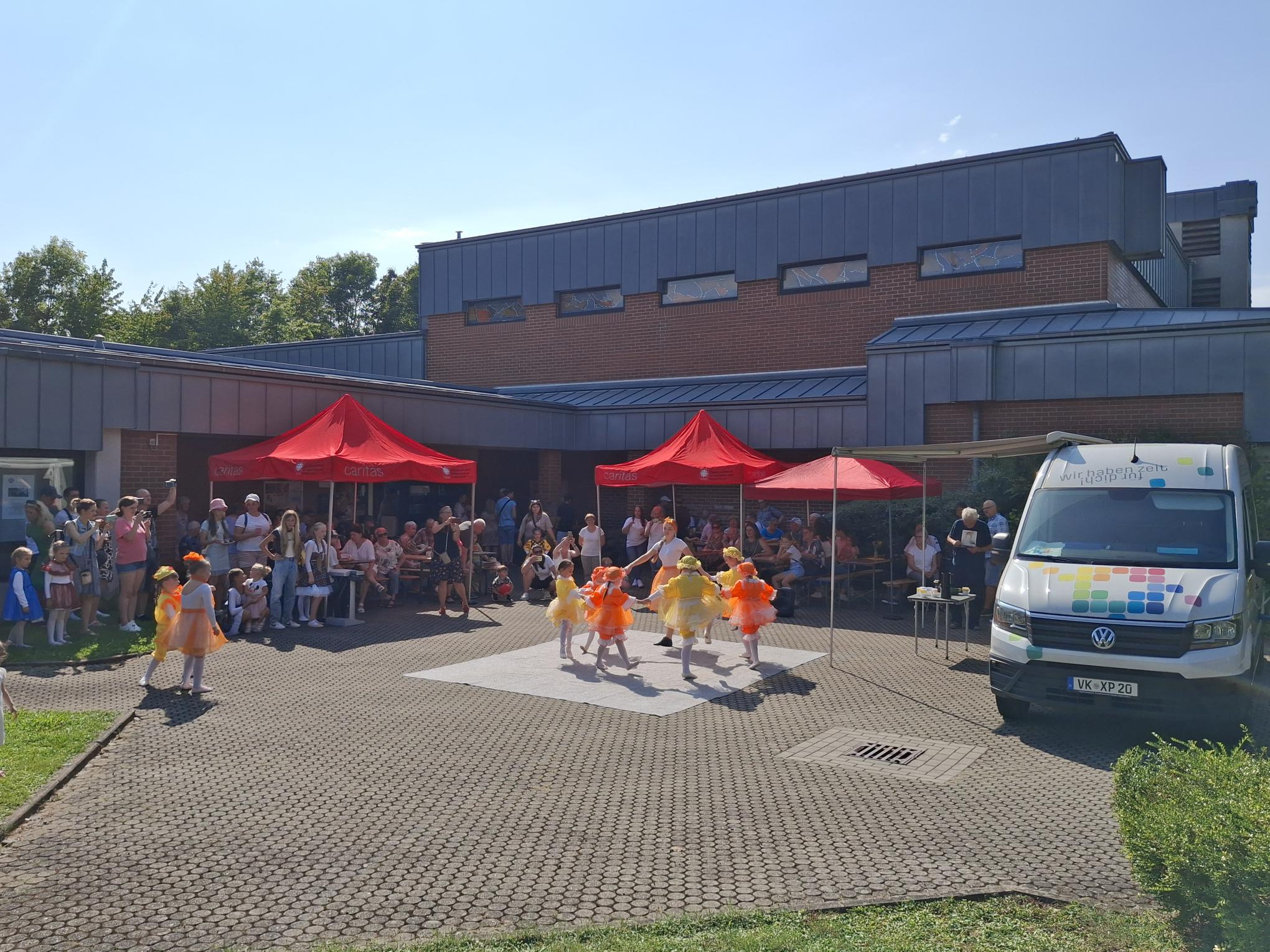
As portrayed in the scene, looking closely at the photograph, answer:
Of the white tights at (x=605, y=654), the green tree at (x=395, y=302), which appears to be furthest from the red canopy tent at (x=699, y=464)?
the green tree at (x=395, y=302)

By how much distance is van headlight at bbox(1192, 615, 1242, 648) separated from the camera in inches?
299

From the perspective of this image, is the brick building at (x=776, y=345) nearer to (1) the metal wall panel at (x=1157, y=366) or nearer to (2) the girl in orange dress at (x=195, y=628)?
(1) the metal wall panel at (x=1157, y=366)

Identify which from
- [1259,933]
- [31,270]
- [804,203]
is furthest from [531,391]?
[31,270]

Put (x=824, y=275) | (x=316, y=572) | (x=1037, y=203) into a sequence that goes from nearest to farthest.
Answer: (x=316, y=572) < (x=1037, y=203) < (x=824, y=275)

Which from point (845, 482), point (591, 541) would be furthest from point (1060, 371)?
point (591, 541)

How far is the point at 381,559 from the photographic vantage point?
50.4 feet

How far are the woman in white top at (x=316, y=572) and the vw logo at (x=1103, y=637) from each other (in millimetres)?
9887

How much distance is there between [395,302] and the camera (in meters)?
63.5

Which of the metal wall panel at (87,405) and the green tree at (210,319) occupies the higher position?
the green tree at (210,319)

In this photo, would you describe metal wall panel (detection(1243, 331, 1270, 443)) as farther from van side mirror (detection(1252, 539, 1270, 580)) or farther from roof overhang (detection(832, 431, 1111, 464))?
van side mirror (detection(1252, 539, 1270, 580))

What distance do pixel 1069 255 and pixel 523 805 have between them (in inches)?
683

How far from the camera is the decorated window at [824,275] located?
72.4 feet

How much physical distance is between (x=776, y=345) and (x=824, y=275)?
1.93 meters

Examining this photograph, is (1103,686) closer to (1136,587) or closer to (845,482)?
(1136,587)
